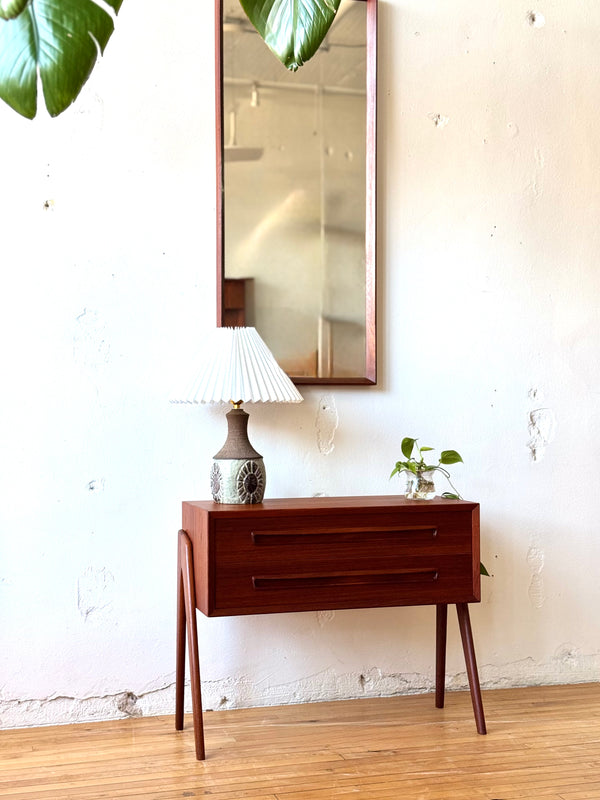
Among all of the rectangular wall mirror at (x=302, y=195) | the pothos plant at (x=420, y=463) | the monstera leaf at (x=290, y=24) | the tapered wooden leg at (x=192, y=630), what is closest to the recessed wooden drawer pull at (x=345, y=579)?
the tapered wooden leg at (x=192, y=630)

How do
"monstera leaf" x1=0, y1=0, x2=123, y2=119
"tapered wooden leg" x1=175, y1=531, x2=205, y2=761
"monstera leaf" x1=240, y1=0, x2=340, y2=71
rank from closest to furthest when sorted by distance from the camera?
"monstera leaf" x1=0, y1=0, x2=123, y2=119
"monstera leaf" x1=240, y1=0, x2=340, y2=71
"tapered wooden leg" x1=175, y1=531, x2=205, y2=761

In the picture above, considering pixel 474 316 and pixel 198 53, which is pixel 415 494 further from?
pixel 198 53

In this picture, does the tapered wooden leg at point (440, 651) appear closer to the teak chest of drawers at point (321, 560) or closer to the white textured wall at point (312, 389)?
the white textured wall at point (312, 389)

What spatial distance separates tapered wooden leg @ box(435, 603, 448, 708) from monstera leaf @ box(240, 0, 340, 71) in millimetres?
2368

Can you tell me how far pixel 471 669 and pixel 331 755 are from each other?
1.72 ft

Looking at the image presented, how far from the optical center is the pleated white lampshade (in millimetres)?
2594

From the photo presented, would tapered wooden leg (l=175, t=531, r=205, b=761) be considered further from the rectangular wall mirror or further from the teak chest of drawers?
the rectangular wall mirror

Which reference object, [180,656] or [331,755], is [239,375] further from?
[331,755]

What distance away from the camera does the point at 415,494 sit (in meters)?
2.81

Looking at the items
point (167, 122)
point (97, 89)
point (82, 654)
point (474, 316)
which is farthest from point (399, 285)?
point (82, 654)

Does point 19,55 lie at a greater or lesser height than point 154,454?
greater

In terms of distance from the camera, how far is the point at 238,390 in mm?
2586

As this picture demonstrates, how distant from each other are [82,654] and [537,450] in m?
1.73

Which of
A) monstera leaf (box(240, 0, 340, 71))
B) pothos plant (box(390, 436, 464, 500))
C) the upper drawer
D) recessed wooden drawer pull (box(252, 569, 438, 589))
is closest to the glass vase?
pothos plant (box(390, 436, 464, 500))
